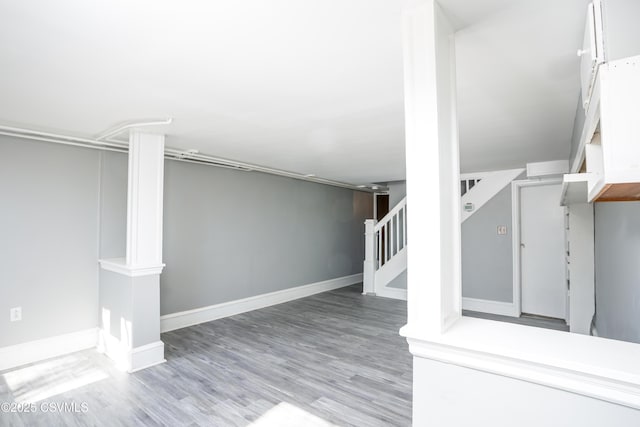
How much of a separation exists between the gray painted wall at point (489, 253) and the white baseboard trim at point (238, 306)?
2.56 m

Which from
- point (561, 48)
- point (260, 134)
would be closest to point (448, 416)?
point (561, 48)

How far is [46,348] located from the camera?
10.2ft

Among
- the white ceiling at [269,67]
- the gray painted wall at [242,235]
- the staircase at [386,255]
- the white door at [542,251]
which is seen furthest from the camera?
the staircase at [386,255]

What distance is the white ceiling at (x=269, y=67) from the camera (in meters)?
1.31

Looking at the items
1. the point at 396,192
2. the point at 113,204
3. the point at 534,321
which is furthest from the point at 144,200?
the point at 534,321

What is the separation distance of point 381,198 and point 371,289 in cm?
337

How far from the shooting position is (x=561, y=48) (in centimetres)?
154

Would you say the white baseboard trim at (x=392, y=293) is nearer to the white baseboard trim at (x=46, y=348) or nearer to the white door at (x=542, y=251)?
the white door at (x=542, y=251)

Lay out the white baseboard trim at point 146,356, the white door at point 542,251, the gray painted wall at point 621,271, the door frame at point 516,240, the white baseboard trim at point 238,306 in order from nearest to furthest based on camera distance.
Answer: the gray painted wall at point 621,271 → the white baseboard trim at point 146,356 → the white baseboard trim at point 238,306 → the white door at point 542,251 → the door frame at point 516,240

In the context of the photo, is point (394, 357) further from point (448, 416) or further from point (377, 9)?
point (377, 9)

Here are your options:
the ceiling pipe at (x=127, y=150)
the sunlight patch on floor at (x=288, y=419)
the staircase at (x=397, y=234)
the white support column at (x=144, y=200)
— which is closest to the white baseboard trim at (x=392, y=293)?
the staircase at (x=397, y=234)

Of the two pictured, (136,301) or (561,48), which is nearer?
(561,48)

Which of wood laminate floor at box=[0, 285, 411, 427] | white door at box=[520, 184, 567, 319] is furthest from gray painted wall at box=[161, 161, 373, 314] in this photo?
white door at box=[520, 184, 567, 319]

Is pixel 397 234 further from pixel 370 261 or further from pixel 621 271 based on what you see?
pixel 621 271
